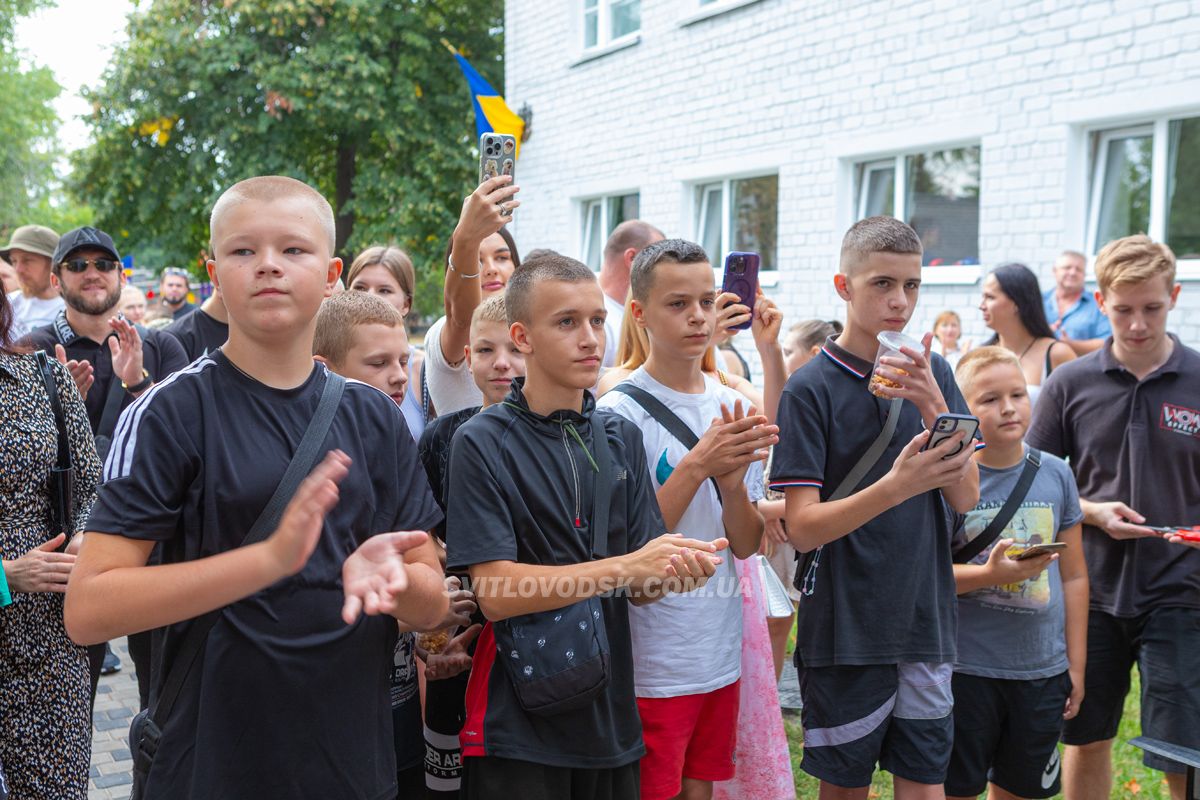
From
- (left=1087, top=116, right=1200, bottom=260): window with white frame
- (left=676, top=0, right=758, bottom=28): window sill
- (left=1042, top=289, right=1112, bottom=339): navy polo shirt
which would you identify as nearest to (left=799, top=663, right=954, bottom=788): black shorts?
(left=1042, top=289, right=1112, bottom=339): navy polo shirt

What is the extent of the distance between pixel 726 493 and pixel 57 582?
6.58 ft

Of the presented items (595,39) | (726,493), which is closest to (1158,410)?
(726,493)

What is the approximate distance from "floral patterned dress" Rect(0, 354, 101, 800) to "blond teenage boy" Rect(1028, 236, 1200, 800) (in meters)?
3.62

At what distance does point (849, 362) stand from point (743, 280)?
0.69 meters

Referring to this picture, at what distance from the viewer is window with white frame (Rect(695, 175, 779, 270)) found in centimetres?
1252

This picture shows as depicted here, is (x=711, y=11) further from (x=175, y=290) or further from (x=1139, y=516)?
(x=1139, y=516)

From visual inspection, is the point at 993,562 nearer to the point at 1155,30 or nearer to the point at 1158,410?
the point at 1158,410

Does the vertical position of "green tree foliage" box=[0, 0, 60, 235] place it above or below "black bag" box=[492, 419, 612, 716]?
above

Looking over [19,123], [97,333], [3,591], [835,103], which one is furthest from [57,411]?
[19,123]

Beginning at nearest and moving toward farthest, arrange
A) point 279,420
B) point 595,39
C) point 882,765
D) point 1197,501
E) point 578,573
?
point 279,420 < point 578,573 < point 882,765 < point 1197,501 < point 595,39

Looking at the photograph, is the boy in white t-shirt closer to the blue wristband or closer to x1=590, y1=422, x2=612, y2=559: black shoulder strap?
x1=590, y1=422, x2=612, y2=559: black shoulder strap

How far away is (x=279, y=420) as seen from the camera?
2.19m

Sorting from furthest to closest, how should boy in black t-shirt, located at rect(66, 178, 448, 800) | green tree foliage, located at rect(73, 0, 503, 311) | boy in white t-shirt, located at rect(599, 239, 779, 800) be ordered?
green tree foliage, located at rect(73, 0, 503, 311), boy in white t-shirt, located at rect(599, 239, 779, 800), boy in black t-shirt, located at rect(66, 178, 448, 800)

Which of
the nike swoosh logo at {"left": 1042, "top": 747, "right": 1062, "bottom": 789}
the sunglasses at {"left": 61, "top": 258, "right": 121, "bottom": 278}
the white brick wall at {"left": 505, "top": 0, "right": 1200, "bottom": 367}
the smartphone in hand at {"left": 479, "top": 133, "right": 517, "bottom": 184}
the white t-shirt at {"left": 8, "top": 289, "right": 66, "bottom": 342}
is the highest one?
the white brick wall at {"left": 505, "top": 0, "right": 1200, "bottom": 367}
